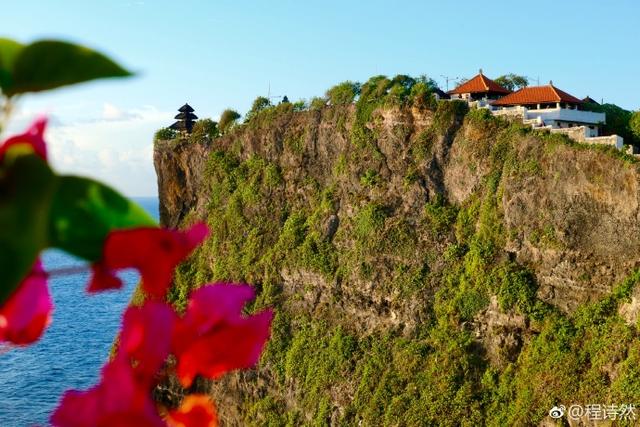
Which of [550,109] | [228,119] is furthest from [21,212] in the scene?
[228,119]

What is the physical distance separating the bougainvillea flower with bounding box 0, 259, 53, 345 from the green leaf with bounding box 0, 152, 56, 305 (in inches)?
4.1

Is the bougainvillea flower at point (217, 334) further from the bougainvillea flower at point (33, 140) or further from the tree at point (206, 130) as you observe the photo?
the tree at point (206, 130)

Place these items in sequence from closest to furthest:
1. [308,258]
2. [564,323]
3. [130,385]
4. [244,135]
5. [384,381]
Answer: [130,385] < [564,323] < [384,381] < [308,258] < [244,135]

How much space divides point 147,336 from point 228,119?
24.2m

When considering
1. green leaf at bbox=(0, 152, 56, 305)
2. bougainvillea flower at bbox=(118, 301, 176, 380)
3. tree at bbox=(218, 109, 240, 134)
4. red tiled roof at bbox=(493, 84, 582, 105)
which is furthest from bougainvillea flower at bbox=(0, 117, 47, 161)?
tree at bbox=(218, 109, 240, 134)

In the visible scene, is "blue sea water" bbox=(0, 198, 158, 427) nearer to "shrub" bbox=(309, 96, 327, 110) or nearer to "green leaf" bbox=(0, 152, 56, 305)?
"shrub" bbox=(309, 96, 327, 110)

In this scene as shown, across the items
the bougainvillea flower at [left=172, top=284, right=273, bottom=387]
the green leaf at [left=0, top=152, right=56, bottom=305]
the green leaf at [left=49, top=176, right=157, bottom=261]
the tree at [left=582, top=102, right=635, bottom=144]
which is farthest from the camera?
the tree at [left=582, top=102, right=635, bottom=144]


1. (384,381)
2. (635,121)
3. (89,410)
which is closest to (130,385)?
(89,410)

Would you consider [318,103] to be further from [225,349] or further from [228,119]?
[225,349]

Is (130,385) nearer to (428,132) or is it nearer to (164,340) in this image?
(164,340)

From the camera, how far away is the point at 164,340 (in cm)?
87

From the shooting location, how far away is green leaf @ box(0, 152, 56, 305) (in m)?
0.65

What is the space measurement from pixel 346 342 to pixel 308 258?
9.10ft

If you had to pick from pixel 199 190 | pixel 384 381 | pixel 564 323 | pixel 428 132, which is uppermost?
pixel 428 132
